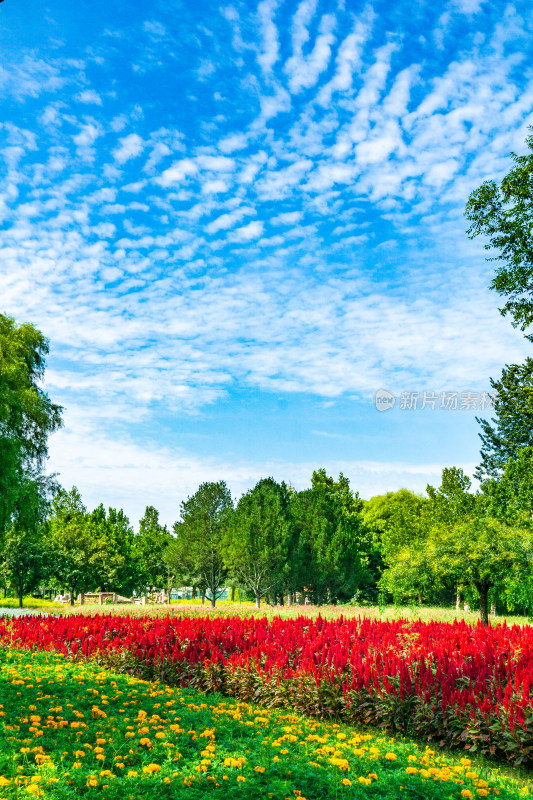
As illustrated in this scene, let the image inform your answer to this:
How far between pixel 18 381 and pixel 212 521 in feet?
68.6

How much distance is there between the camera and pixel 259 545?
3412 cm

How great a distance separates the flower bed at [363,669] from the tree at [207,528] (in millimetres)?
29322

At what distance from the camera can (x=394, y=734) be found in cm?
659

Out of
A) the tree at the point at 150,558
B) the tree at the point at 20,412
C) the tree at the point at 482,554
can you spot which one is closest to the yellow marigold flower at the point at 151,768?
the tree at the point at 20,412

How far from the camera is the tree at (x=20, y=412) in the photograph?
19781mm

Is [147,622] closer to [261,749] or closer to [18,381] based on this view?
[261,749]

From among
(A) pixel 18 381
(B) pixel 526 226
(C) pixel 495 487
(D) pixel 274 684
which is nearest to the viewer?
(D) pixel 274 684

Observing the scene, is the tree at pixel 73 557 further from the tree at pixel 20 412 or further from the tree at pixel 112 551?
the tree at pixel 20 412

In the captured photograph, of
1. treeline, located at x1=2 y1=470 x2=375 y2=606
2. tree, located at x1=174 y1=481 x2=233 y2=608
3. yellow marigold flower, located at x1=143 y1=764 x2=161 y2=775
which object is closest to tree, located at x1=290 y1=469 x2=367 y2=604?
treeline, located at x1=2 y1=470 x2=375 y2=606

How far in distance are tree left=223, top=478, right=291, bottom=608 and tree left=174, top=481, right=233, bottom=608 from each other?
4.13 m

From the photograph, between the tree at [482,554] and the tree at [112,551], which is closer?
the tree at [482,554]

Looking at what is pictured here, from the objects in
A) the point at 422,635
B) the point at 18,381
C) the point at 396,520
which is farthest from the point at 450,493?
the point at 422,635

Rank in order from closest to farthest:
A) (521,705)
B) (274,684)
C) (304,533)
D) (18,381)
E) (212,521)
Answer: (521,705) → (274,684) → (18,381) → (304,533) → (212,521)

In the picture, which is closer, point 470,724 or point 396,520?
point 470,724
